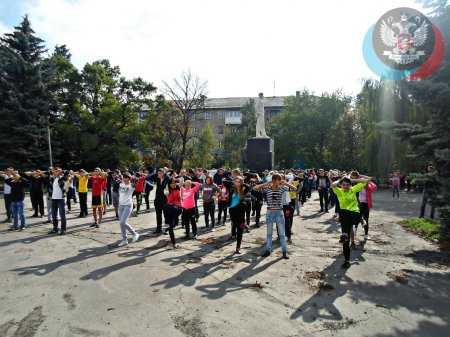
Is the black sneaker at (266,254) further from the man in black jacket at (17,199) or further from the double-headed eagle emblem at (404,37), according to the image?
the man in black jacket at (17,199)

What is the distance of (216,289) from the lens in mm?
5883

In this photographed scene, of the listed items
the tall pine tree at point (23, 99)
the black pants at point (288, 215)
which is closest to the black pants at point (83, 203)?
the black pants at point (288, 215)

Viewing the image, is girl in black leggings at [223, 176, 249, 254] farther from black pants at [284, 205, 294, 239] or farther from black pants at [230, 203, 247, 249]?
black pants at [284, 205, 294, 239]

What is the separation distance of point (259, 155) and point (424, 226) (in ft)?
31.5

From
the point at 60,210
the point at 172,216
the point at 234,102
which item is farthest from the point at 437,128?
the point at 234,102

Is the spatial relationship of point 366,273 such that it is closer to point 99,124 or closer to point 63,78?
point 99,124

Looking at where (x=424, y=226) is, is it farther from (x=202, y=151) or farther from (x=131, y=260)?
(x=202, y=151)

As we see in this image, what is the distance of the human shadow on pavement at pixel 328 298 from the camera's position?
4.95m

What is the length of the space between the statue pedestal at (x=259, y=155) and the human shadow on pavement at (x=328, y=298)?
12.2 m

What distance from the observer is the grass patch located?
33.9ft

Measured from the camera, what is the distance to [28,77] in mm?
30266

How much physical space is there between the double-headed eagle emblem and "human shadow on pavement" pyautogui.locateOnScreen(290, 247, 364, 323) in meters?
5.95

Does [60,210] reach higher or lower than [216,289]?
higher

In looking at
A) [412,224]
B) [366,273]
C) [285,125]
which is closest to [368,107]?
[285,125]
